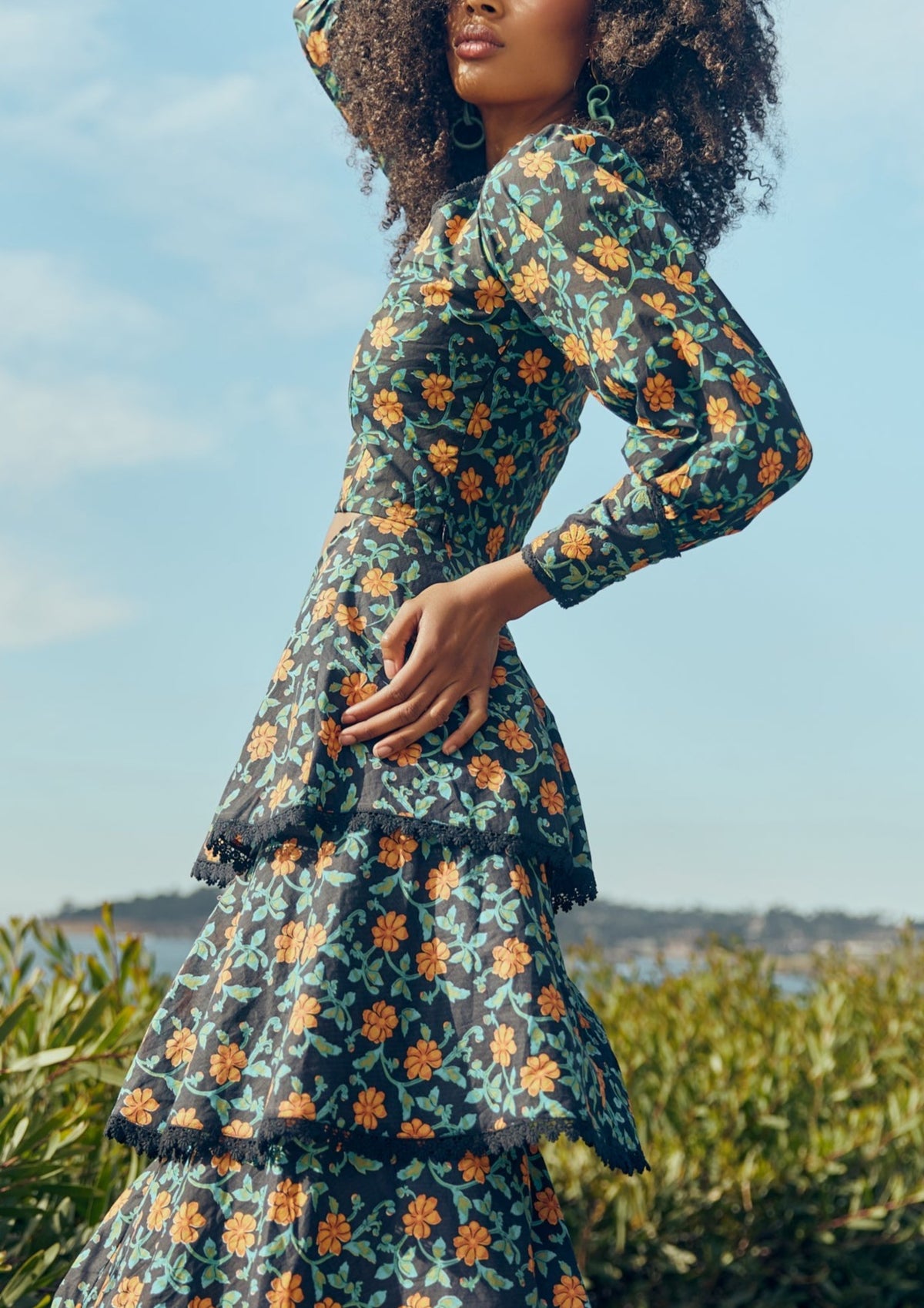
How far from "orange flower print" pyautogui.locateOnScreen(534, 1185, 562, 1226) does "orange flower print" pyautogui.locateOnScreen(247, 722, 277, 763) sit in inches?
25.8

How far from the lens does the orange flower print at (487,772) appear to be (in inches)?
67.1

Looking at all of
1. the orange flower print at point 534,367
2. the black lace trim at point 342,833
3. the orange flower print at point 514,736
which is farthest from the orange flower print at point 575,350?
the black lace trim at point 342,833

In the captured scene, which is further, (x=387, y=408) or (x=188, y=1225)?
(x=387, y=408)

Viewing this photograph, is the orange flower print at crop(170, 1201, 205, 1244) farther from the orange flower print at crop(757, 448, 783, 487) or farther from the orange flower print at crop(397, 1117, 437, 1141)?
the orange flower print at crop(757, 448, 783, 487)

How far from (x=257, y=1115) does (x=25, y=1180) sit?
125 centimetres

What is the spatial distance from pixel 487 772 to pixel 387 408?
0.56 meters

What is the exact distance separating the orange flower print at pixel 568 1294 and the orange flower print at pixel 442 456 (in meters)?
1.06

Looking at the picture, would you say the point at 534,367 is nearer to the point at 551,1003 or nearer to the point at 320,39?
the point at 551,1003

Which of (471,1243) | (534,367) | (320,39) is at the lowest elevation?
(471,1243)

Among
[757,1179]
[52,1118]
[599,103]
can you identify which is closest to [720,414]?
[599,103]

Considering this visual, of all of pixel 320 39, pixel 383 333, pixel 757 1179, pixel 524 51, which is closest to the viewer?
pixel 383 333

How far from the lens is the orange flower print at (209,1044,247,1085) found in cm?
166

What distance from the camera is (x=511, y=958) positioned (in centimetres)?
162

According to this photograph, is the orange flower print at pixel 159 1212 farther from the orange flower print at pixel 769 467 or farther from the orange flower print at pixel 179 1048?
the orange flower print at pixel 769 467
